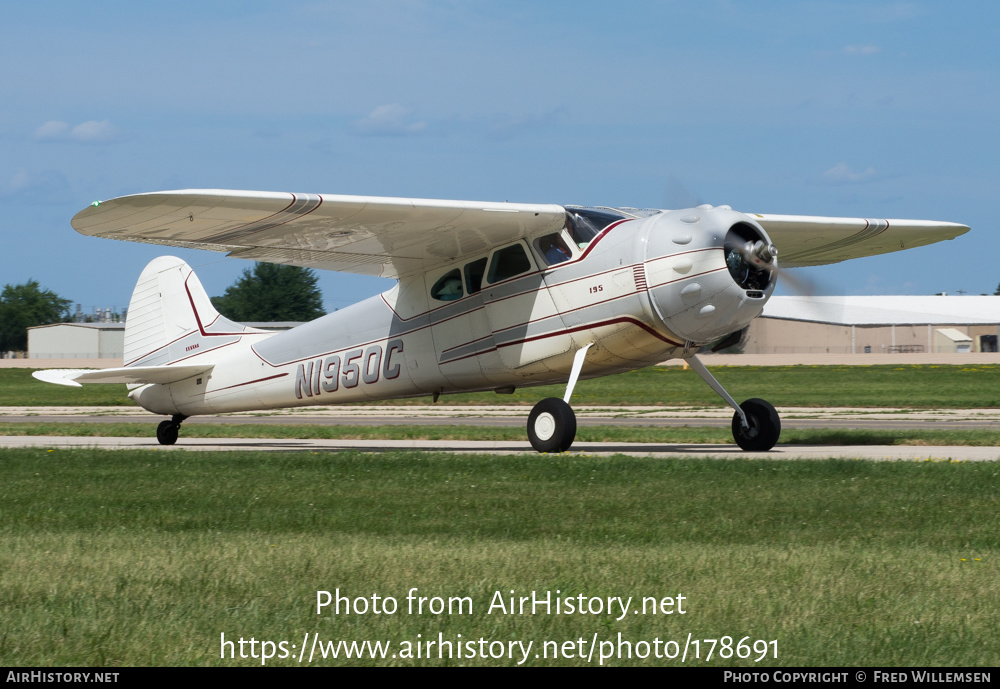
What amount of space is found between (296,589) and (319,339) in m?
12.6

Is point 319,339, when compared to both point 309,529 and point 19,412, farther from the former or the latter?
point 19,412

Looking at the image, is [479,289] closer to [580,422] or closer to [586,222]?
[586,222]

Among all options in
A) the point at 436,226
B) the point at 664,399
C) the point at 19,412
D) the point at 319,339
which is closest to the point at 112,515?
the point at 436,226

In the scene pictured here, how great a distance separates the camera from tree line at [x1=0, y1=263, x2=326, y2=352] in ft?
408

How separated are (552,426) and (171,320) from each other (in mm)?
9040

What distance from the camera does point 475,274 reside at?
53.0 feet

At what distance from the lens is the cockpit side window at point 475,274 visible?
16062mm

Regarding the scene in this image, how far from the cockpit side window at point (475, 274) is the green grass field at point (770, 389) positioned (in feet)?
62.4

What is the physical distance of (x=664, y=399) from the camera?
122 ft

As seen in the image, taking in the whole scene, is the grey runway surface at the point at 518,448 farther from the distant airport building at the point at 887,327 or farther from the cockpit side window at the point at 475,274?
the distant airport building at the point at 887,327

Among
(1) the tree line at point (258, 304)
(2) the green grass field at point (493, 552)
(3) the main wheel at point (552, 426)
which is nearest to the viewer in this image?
(2) the green grass field at point (493, 552)

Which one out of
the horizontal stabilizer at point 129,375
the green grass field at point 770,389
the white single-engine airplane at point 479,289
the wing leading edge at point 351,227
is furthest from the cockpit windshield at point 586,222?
the green grass field at point 770,389

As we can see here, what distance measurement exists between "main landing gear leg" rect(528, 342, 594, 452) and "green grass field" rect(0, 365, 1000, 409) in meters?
19.7

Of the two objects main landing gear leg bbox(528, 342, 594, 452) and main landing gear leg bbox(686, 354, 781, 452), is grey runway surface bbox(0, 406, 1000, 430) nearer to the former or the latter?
main landing gear leg bbox(686, 354, 781, 452)
